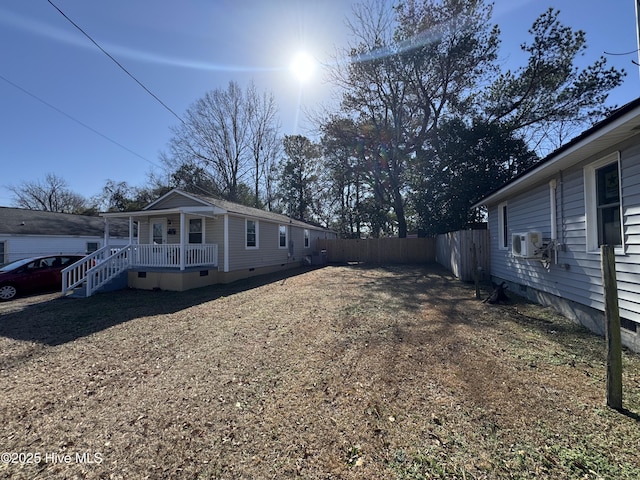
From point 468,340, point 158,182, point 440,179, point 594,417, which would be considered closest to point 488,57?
point 440,179

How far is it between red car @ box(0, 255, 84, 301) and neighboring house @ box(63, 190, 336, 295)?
2.10 ft

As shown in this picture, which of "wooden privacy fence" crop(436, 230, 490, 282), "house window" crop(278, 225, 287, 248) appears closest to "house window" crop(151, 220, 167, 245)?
"house window" crop(278, 225, 287, 248)

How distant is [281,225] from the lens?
16547mm

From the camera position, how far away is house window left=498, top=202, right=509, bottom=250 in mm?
8763

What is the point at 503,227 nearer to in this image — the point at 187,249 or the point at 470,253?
the point at 470,253

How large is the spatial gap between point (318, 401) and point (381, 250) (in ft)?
57.4

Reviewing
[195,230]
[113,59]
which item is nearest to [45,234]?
[195,230]

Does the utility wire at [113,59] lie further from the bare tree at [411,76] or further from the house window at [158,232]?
the bare tree at [411,76]

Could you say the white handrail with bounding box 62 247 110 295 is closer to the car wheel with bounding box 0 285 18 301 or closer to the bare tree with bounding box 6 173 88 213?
the car wheel with bounding box 0 285 18 301

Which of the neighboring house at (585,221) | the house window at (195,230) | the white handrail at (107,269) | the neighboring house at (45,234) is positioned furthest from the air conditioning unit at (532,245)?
the neighboring house at (45,234)

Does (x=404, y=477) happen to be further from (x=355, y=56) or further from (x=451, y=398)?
(x=355, y=56)

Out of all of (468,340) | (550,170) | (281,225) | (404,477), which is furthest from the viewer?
(281,225)

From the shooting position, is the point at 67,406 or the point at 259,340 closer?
the point at 67,406

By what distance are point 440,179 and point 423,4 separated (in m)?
10.9
